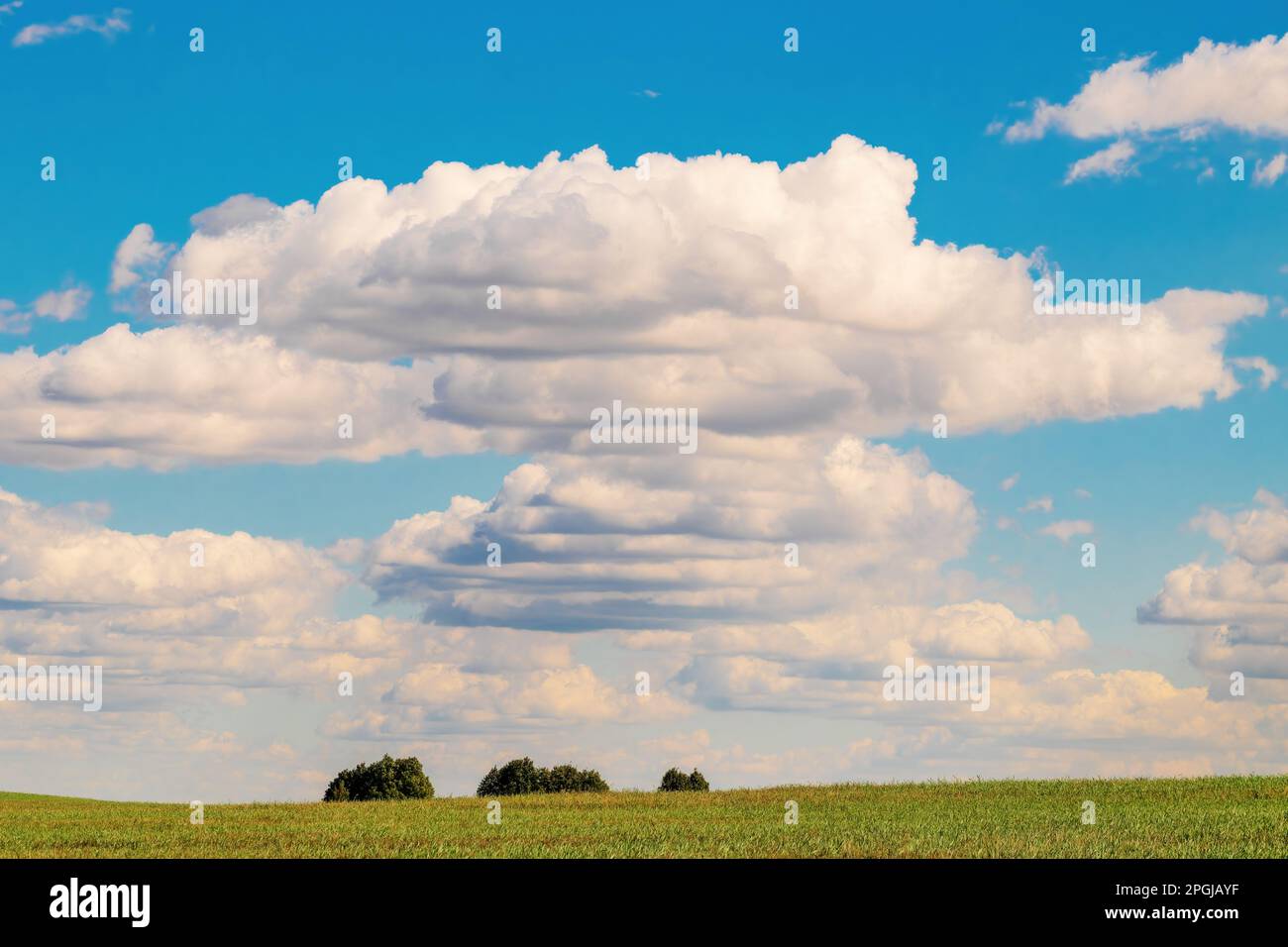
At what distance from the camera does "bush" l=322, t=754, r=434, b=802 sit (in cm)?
9769

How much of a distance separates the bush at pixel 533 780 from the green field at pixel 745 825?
34.6m

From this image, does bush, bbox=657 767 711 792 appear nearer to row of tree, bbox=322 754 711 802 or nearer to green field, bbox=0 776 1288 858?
row of tree, bbox=322 754 711 802

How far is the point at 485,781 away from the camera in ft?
340

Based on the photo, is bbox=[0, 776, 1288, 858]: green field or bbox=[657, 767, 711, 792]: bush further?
bbox=[657, 767, 711, 792]: bush

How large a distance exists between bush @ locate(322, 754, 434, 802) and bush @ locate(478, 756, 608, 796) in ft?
18.8

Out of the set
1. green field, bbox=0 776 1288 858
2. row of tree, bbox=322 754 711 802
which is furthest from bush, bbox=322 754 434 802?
green field, bbox=0 776 1288 858

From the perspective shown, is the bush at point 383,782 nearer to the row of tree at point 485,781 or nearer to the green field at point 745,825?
the row of tree at point 485,781

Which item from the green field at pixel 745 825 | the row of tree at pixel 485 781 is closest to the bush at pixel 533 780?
the row of tree at pixel 485 781

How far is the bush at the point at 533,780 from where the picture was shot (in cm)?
10288

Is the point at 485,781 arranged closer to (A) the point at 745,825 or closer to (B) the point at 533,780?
(B) the point at 533,780

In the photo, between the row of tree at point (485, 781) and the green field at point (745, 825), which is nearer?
the green field at point (745, 825)

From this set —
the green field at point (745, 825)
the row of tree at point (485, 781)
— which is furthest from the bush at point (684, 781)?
the green field at point (745, 825)

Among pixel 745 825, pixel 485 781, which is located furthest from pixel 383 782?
pixel 745 825

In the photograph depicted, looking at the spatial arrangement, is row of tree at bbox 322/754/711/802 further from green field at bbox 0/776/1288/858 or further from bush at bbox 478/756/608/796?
green field at bbox 0/776/1288/858
